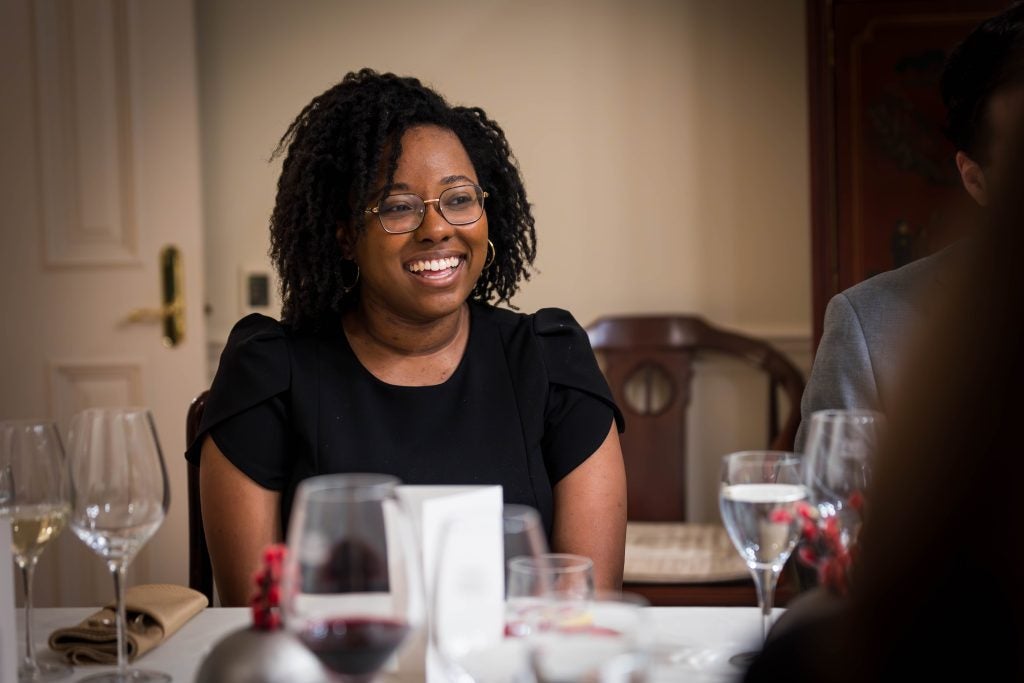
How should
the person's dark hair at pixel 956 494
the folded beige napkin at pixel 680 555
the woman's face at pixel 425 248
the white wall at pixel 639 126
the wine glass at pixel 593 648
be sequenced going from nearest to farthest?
the person's dark hair at pixel 956 494, the wine glass at pixel 593 648, the woman's face at pixel 425 248, the folded beige napkin at pixel 680 555, the white wall at pixel 639 126

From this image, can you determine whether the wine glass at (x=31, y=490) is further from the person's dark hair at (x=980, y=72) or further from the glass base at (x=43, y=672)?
the person's dark hair at (x=980, y=72)

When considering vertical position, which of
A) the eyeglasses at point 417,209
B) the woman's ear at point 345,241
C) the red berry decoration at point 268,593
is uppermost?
the eyeglasses at point 417,209

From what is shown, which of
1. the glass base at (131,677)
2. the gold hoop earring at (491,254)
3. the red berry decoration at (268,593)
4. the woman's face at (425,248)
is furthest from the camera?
the gold hoop earring at (491,254)

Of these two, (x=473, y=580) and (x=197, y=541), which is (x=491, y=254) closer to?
(x=197, y=541)

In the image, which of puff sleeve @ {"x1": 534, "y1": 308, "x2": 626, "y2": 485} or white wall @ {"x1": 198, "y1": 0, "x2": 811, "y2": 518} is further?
white wall @ {"x1": 198, "y1": 0, "x2": 811, "y2": 518}

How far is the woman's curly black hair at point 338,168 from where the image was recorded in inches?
76.5

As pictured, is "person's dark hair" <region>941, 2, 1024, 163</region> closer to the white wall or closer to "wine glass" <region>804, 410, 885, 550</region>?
"wine glass" <region>804, 410, 885, 550</region>

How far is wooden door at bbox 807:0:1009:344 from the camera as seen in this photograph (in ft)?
10.2

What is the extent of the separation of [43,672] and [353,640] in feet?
2.03

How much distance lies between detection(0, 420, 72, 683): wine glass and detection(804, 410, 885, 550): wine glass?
77cm

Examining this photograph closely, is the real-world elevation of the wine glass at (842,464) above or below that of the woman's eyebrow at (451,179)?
below

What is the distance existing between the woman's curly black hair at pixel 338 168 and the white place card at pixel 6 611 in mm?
899

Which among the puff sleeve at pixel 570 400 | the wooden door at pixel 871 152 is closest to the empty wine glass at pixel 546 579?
the puff sleeve at pixel 570 400

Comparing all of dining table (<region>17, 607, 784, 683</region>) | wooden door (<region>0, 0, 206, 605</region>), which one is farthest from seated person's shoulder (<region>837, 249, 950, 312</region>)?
wooden door (<region>0, 0, 206, 605</region>)
